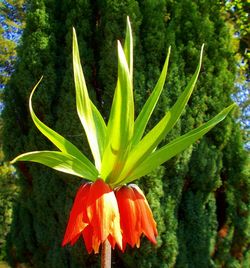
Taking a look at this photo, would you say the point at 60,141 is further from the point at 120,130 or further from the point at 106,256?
the point at 106,256

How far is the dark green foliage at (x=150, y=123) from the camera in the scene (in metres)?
3.90

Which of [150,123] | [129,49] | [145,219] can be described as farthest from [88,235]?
[150,123]

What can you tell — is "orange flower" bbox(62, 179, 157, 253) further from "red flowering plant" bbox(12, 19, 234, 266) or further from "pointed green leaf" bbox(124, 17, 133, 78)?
"pointed green leaf" bbox(124, 17, 133, 78)

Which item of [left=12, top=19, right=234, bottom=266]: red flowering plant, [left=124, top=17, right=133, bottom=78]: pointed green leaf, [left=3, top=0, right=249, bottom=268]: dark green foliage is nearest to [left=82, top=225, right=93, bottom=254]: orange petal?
[left=12, top=19, right=234, bottom=266]: red flowering plant

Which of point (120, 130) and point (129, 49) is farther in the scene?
point (129, 49)

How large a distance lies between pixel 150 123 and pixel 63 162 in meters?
2.46

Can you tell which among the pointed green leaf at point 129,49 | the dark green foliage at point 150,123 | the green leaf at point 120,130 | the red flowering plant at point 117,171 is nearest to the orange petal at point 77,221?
the red flowering plant at point 117,171

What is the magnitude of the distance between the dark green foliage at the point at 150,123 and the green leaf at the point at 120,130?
2355 millimetres

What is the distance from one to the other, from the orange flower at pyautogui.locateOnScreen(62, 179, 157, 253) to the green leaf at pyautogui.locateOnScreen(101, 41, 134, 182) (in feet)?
0.18

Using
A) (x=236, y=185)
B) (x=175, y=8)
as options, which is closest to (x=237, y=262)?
(x=236, y=185)

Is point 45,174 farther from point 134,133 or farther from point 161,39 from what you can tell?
point 134,133

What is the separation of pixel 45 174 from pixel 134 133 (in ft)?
8.73

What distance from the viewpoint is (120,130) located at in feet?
4.60

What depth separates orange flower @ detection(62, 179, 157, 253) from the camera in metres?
1.31
